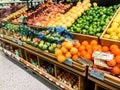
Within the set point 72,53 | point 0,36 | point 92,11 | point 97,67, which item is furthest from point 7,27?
point 97,67

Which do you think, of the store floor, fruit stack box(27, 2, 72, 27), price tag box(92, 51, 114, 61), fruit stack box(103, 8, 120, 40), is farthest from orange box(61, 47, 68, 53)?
fruit stack box(27, 2, 72, 27)

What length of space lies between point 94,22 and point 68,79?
2.94 feet

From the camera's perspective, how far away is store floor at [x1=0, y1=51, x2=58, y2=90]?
107 inches

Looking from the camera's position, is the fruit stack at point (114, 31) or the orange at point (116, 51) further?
the fruit stack at point (114, 31)

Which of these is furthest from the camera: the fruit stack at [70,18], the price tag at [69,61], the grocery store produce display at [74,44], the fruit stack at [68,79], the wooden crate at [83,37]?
the fruit stack at [70,18]

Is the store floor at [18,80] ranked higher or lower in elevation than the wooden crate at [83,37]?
lower

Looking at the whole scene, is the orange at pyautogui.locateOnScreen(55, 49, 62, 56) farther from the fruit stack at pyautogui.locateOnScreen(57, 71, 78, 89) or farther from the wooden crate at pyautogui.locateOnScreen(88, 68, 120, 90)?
the wooden crate at pyautogui.locateOnScreen(88, 68, 120, 90)

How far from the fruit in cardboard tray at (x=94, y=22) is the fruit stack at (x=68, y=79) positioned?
0.64m

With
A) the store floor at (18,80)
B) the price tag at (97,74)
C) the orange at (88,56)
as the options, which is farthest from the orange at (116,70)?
the store floor at (18,80)

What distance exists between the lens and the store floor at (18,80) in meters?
2.72

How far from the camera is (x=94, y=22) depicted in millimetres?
2355

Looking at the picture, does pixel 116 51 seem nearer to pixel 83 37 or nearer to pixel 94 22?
pixel 83 37

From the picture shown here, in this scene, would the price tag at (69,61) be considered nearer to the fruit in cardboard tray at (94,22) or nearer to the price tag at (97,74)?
the price tag at (97,74)

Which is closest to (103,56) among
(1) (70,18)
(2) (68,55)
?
(2) (68,55)
